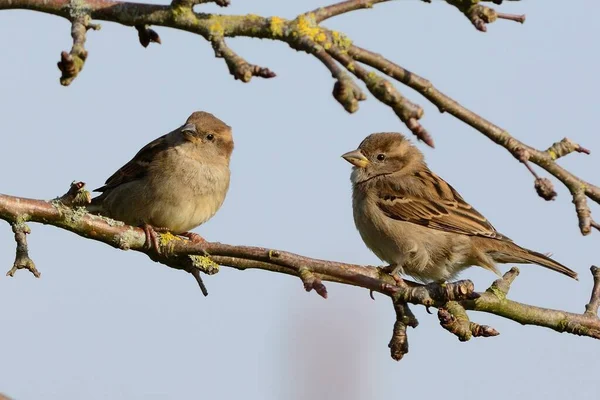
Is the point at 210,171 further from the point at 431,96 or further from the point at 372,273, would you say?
the point at 431,96

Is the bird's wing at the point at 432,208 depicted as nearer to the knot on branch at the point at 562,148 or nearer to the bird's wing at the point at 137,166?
the bird's wing at the point at 137,166

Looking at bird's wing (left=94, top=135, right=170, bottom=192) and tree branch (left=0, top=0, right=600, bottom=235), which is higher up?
bird's wing (left=94, top=135, right=170, bottom=192)

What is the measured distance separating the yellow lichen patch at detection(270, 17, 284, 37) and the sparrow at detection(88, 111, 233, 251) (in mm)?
2950

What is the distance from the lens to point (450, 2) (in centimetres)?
290

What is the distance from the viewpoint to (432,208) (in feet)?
22.9

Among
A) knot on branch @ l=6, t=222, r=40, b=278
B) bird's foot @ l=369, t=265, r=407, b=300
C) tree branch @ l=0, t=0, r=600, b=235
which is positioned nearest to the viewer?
tree branch @ l=0, t=0, r=600, b=235

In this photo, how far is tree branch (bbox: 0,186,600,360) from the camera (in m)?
3.04

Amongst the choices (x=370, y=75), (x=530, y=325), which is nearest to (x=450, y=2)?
(x=370, y=75)

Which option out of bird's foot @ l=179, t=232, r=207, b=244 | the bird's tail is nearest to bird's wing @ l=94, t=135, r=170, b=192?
bird's foot @ l=179, t=232, r=207, b=244

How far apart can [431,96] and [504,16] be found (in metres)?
0.53

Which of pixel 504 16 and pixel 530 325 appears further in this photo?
pixel 530 325

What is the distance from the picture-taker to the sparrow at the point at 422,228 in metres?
6.43

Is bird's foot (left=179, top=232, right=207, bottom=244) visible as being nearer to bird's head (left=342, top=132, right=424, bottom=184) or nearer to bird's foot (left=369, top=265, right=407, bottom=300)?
bird's foot (left=369, top=265, right=407, bottom=300)

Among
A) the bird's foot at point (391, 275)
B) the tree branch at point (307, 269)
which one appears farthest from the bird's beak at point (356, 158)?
the tree branch at point (307, 269)
